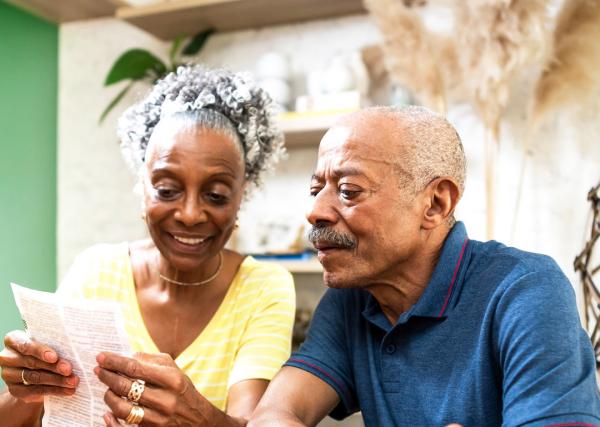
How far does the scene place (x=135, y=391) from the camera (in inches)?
40.9

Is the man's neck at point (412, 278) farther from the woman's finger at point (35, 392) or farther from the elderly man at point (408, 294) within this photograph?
the woman's finger at point (35, 392)

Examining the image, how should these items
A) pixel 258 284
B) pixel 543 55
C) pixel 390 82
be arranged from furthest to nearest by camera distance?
pixel 390 82
pixel 543 55
pixel 258 284

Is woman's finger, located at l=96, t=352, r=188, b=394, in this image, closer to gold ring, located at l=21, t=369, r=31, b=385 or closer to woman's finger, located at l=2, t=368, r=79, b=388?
woman's finger, located at l=2, t=368, r=79, b=388

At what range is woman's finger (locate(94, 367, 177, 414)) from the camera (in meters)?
1.04

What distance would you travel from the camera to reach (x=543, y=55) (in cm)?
207

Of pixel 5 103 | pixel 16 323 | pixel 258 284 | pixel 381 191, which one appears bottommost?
pixel 16 323

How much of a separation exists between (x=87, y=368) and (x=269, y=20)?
190cm

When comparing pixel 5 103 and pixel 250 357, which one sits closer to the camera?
pixel 250 357

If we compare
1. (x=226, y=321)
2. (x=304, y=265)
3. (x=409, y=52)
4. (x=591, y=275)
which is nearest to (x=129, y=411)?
(x=226, y=321)

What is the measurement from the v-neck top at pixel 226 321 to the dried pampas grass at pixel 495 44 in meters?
1.04

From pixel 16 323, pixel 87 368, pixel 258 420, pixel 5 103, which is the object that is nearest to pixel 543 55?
pixel 258 420

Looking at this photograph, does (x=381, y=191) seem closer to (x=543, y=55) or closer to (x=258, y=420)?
(x=258, y=420)

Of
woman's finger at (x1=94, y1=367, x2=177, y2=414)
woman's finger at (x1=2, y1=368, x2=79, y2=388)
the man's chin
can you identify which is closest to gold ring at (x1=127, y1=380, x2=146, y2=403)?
woman's finger at (x1=94, y1=367, x2=177, y2=414)

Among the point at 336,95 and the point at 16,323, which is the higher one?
the point at 336,95
